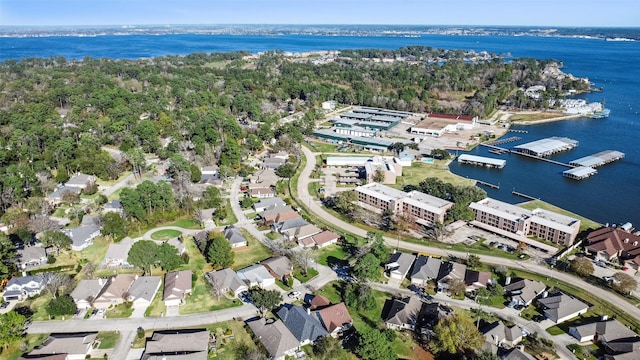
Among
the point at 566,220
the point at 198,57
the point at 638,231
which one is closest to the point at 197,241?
the point at 566,220

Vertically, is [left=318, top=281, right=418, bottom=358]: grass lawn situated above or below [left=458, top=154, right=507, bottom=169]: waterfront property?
below

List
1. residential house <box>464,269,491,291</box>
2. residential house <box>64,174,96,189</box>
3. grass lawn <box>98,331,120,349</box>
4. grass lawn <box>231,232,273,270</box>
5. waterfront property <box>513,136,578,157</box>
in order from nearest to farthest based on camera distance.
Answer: grass lawn <box>98,331,120,349</box> < residential house <box>464,269,491,291</box> < grass lawn <box>231,232,273,270</box> < residential house <box>64,174,96,189</box> < waterfront property <box>513,136,578,157</box>

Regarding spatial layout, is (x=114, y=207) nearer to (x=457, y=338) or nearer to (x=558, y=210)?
(x=457, y=338)

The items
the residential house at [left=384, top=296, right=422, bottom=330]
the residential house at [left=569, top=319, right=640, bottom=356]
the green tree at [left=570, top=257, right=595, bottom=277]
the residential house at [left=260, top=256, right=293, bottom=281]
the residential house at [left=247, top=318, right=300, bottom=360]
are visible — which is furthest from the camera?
the residential house at [left=260, top=256, right=293, bottom=281]

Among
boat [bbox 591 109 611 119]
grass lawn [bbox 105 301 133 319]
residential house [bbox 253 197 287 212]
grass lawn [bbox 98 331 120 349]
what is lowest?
grass lawn [bbox 98 331 120 349]

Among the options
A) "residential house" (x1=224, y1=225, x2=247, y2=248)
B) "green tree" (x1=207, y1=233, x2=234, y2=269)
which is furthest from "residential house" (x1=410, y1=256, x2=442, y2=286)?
"residential house" (x1=224, y1=225, x2=247, y2=248)

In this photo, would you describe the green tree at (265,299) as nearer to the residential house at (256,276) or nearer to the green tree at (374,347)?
the residential house at (256,276)

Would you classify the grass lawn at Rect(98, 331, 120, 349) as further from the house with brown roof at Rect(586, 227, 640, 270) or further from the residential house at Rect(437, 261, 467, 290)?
the house with brown roof at Rect(586, 227, 640, 270)

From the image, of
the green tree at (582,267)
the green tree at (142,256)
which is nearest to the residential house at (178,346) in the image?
the green tree at (142,256)

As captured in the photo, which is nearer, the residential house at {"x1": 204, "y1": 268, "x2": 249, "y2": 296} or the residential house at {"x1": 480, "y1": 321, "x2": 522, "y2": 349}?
the residential house at {"x1": 480, "y1": 321, "x2": 522, "y2": 349}
